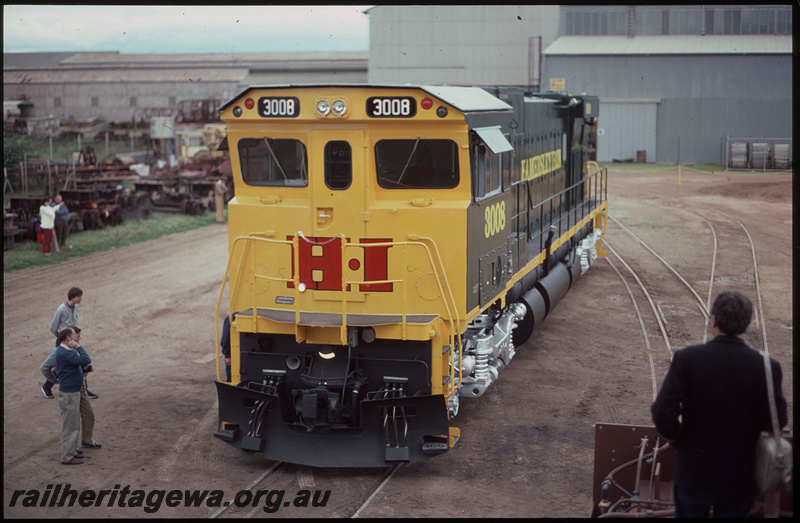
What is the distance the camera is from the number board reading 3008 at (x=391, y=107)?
8.73 meters

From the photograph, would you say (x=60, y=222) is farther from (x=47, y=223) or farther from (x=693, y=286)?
(x=693, y=286)

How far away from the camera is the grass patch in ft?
70.3

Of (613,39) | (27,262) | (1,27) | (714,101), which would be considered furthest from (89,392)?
(613,39)

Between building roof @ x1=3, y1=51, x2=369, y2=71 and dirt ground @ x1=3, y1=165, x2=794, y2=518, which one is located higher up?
building roof @ x1=3, y1=51, x2=369, y2=71

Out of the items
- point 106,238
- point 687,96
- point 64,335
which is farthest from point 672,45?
point 64,335

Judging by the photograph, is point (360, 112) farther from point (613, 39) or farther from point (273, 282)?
point (613, 39)

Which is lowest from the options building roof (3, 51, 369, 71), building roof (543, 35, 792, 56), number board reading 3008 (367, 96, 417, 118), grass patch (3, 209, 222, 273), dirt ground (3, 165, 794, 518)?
dirt ground (3, 165, 794, 518)

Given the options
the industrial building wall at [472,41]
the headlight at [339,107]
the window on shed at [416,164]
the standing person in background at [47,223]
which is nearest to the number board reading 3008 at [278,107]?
the headlight at [339,107]

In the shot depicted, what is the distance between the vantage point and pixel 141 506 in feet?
26.8

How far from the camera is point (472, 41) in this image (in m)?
42.1

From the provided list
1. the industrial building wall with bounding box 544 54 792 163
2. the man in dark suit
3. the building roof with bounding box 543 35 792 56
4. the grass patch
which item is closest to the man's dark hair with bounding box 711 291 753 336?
the man in dark suit

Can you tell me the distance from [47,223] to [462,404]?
14.7 metres

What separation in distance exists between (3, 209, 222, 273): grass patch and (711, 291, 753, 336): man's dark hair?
19170 mm

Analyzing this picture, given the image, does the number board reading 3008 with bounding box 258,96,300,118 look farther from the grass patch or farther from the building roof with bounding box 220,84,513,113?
the grass patch
